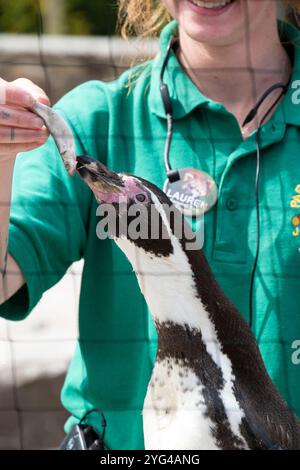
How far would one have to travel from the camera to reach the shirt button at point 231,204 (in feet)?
5.20

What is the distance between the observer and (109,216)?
4.09 ft

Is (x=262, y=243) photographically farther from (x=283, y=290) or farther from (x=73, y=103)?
(x=73, y=103)

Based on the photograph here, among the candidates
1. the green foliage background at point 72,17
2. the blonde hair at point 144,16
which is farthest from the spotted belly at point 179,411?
the green foliage background at point 72,17

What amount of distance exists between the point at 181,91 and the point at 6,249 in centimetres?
41

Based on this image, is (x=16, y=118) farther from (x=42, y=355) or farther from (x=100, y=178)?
(x=42, y=355)

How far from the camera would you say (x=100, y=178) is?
3.87 feet

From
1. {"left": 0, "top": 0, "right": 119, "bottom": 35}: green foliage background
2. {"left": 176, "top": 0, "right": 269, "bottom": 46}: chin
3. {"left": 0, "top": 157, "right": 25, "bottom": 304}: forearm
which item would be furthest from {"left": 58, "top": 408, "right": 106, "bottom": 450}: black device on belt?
{"left": 0, "top": 0, "right": 119, "bottom": 35}: green foliage background

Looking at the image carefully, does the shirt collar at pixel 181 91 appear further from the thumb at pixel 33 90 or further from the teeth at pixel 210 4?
the thumb at pixel 33 90

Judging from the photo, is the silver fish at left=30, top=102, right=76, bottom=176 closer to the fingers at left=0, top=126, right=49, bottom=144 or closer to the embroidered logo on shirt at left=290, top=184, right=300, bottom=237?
the fingers at left=0, top=126, right=49, bottom=144

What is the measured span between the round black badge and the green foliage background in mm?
3625

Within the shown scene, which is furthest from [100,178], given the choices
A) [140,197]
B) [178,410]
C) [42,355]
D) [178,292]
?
[42,355]

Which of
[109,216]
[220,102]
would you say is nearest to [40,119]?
[109,216]

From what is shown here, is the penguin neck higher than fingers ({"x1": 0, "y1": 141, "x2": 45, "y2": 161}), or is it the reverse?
fingers ({"x1": 0, "y1": 141, "x2": 45, "y2": 161})

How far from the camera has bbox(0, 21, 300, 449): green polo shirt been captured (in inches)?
61.1
